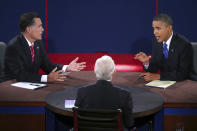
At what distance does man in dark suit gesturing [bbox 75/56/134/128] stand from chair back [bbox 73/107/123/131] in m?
0.09

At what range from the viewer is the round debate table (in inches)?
95.7

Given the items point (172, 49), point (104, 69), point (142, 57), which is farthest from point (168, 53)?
point (104, 69)

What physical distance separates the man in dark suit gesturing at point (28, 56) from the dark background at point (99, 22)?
1.43 metres

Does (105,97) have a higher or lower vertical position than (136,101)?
higher

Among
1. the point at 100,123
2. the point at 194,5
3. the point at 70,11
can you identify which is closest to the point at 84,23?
the point at 70,11

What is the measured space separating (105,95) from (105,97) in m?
0.01

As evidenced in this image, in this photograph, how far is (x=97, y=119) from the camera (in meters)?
2.12

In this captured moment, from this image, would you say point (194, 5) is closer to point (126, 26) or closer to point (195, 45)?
point (126, 26)

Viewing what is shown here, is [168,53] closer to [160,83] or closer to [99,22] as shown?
[160,83]

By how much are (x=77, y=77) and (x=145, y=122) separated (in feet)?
3.13

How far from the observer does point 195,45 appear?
13.0 ft

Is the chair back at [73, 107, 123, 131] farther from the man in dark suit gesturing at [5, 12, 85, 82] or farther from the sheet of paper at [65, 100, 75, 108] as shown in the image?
the man in dark suit gesturing at [5, 12, 85, 82]

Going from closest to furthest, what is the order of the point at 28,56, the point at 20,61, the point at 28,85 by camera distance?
the point at 28,85 < the point at 20,61 < the point at 28,56

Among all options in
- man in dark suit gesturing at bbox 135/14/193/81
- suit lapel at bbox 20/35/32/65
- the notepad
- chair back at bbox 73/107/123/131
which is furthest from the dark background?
chair back at bbox 73/107/123/131
